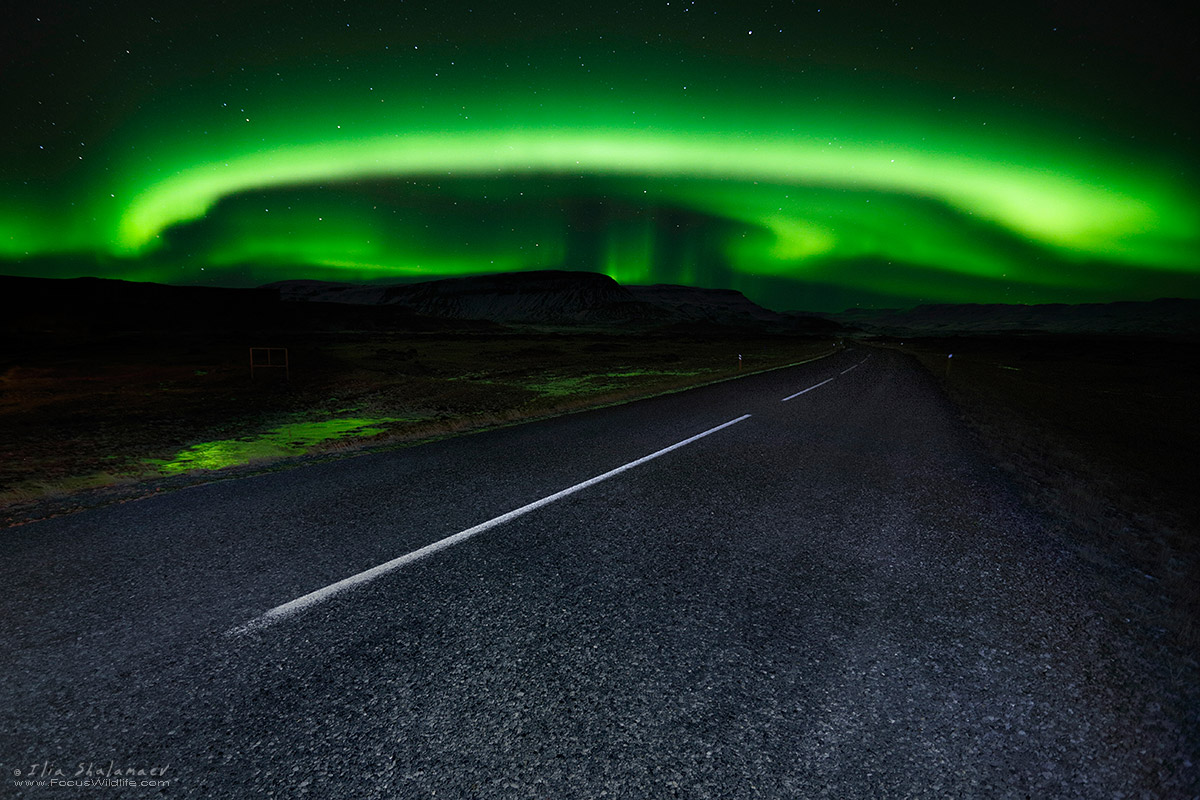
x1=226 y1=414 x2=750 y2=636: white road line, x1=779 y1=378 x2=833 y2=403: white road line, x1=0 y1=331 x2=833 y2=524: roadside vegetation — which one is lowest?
x1=0 y1=331 x2=833 y2=524: roadside vegetation

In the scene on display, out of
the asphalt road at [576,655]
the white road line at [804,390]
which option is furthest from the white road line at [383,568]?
the white road line at [804,390]

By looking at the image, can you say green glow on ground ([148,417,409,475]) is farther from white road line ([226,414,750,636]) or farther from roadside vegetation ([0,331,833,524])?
white road line ([226,414,750,636])

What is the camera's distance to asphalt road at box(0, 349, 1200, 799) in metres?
2.21

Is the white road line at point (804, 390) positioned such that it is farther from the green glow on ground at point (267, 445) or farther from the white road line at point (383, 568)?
the green glow on ground at point (267, 445)

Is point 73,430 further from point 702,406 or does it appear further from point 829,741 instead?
point 829,741

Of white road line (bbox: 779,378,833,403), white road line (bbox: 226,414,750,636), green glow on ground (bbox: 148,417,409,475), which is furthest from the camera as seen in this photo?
white road line (bbox: 779,378,833,403)

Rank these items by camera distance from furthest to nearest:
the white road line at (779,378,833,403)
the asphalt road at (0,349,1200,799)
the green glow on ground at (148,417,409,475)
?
the white road line at (779,378,833,403)
the green glow on ground at (148,417,409,475)
the asphalt road at (0,349,1200,799)

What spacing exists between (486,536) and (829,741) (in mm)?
3143

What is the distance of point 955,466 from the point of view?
26.3 feet

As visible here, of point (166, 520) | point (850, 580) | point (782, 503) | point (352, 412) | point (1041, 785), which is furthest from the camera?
point (352, 412)

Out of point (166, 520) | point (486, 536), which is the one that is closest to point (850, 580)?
point (486, 536)

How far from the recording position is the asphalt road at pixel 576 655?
7.26 ft

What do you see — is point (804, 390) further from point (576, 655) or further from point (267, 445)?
point (576, 655)

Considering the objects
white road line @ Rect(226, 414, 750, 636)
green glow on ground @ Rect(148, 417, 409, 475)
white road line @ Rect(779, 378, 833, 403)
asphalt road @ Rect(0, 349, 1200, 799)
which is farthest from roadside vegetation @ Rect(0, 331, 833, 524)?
white road line @ Rect(779, 378, 833, 403)
